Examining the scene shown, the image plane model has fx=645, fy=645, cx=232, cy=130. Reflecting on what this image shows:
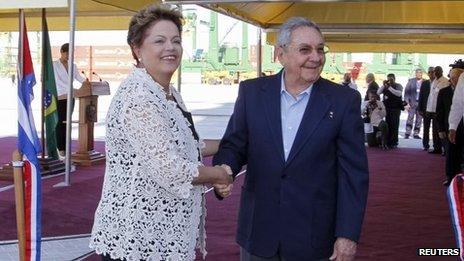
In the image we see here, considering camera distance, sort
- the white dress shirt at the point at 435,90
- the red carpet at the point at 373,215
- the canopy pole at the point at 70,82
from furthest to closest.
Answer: the white dress shirt at the point at 435,90 → the canopy pole at the point at 70,82 → the red carpet at the point at 373,215

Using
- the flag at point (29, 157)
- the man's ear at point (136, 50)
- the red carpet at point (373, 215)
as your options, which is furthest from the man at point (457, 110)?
the man's ear at point (136, 50)

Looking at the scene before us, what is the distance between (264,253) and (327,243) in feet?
0.84

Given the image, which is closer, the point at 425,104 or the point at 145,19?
the point at 145,19

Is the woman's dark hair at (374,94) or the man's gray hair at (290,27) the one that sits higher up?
the man's gray hair at (290,27)

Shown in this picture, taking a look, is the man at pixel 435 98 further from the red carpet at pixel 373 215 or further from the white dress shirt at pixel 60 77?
the white dress shirt at pixel 60 77

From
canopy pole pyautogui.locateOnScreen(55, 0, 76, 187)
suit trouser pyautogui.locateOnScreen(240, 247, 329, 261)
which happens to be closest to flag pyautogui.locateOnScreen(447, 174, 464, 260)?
suit trouser pyautogui.locateOnScreen(240, 247, 329, 261)

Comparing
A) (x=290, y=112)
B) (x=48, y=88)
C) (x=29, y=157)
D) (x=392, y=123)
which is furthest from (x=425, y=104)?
(x=290, y=112)

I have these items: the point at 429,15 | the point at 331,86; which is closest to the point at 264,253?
the point at 331,86

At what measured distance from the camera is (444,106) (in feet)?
31.7

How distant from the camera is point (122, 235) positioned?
7.75 feet

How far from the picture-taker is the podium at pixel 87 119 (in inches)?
408

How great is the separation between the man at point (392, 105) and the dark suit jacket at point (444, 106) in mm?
4658

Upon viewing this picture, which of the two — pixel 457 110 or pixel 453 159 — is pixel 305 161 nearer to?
pixel 457 110

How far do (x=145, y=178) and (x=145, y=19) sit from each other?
1.92 ft
